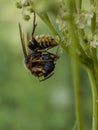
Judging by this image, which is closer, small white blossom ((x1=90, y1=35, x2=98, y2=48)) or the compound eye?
small white blossom ((x1=90, y1=35, x2=98, y2=48))

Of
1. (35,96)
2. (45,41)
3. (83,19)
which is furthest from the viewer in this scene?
(35,96)

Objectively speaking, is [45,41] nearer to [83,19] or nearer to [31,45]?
[31,45]

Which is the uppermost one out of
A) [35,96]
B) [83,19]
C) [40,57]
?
[83,19]

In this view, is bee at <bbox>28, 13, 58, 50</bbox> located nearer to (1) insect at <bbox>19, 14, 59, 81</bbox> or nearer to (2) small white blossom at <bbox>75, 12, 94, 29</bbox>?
(1) insect at <bbox>19, 14, 59, 81</bbox>

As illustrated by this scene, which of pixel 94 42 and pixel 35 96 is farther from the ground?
pixel 94 42

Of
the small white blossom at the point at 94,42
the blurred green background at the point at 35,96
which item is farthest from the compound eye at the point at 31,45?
the blurred green background at the point at 35,96

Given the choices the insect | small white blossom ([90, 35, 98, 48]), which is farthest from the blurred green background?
small white blossom ([90, 35, 98, 48])

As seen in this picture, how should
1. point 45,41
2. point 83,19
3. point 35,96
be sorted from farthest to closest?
1. point 35,96
2. point 45,41
3. point 83,19

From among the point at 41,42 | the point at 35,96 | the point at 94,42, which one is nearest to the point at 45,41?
the point at 41,42
